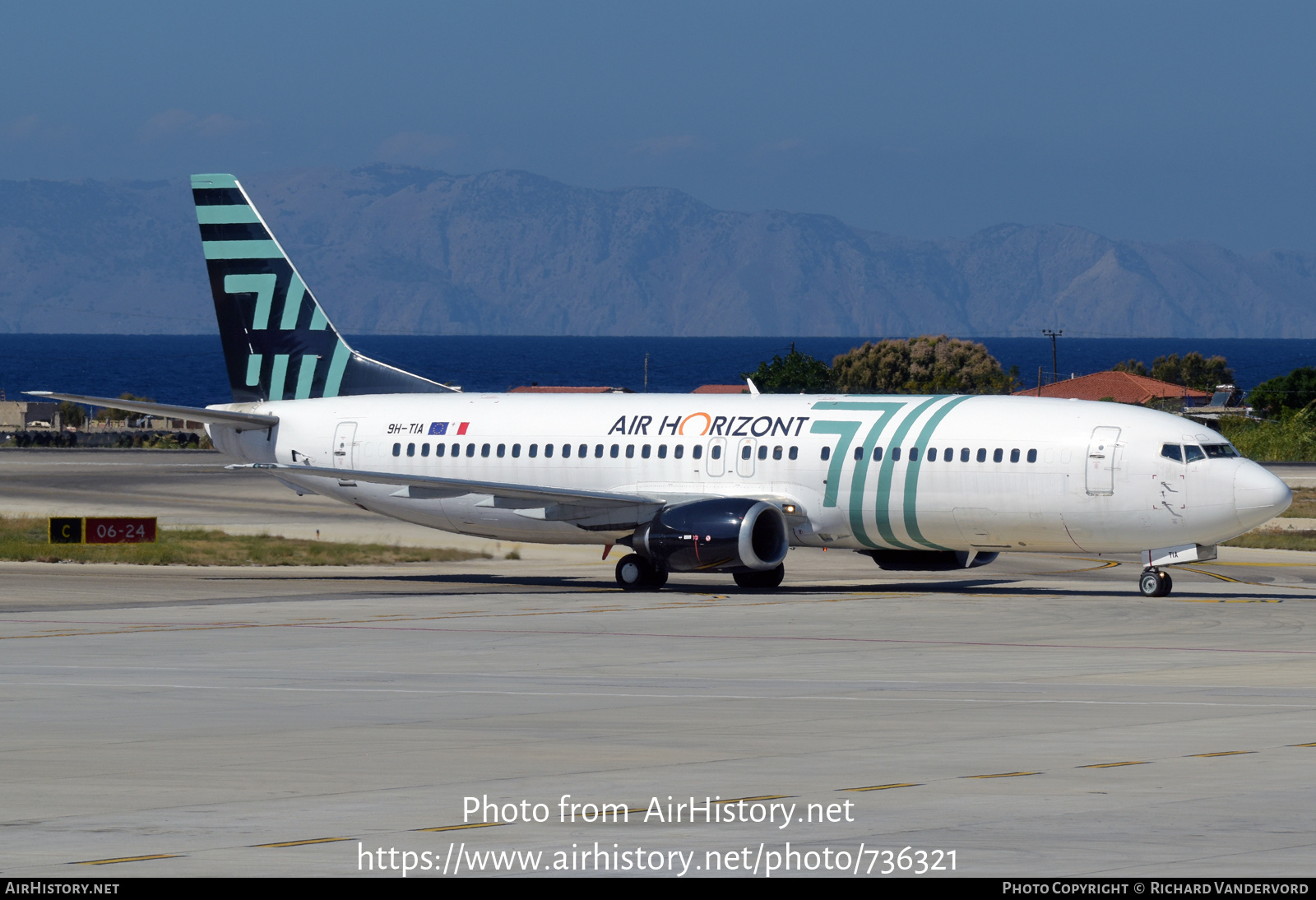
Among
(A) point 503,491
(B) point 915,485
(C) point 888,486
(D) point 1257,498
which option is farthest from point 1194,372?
(A) point 503,491

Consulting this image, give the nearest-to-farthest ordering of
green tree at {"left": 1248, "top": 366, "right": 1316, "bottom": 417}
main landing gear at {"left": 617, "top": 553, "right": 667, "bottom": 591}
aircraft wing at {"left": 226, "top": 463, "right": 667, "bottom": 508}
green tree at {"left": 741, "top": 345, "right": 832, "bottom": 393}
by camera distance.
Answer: aircraft wing at {"left": 226, "top": 463, "right": 667, "bottom": 508} < main landing gear at {"left": 617, "top": 553, "right": 667, "bottom": 591} < green tree at {"left": 1248, "top": 366, "right": 1316, "bottom": 417} < green tree at {"left": 741, "top": 345, "right": 832, "bottom": 393}

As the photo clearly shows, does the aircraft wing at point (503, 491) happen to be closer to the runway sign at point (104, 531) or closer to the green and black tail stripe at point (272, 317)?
A: the green and black tail stripe at point (272, 317)

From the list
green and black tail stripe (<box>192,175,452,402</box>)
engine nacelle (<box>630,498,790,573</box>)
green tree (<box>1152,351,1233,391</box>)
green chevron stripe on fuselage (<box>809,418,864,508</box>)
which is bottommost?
engine nacelle (<box>630,498,790,573</box>)

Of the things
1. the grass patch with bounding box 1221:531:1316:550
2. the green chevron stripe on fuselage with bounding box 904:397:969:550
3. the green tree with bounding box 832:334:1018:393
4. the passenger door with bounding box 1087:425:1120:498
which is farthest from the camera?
the green tree with bounding box 832:334:1018:393

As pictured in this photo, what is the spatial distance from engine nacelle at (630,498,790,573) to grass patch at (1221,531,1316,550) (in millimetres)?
22642

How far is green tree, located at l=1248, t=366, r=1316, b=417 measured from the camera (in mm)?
129500

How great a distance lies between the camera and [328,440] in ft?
153

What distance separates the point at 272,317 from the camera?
48406 mm

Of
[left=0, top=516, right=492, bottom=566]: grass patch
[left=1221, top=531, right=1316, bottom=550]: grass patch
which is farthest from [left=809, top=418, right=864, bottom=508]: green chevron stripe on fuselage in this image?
[left=1221, top=531, right=1316, bottom=550]: grass patch

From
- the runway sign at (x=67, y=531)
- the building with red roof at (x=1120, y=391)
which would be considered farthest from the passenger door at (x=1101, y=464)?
the building with red roof at (x=1120, y=391)

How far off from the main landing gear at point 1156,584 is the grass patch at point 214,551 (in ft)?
69.5

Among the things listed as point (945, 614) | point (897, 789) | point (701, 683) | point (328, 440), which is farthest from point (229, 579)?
point (897, 789)

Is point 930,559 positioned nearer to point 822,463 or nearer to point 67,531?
point 822,463

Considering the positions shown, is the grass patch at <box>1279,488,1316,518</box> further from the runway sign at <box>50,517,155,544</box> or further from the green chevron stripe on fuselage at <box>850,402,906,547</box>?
the runway sign at <box>50,517,155,544</box>
